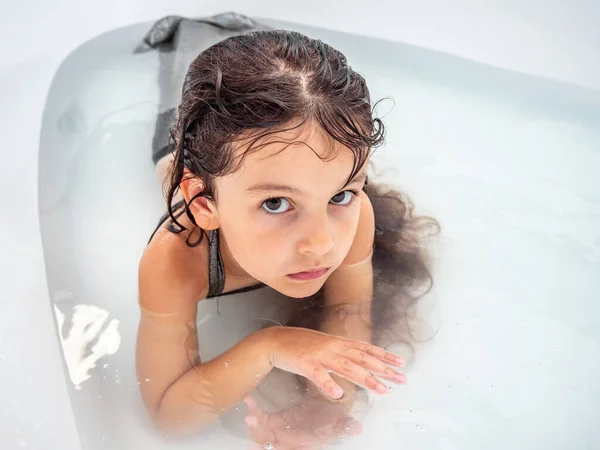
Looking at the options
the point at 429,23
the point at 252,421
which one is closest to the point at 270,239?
the point at 252,421

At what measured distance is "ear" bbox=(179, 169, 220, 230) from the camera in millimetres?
854

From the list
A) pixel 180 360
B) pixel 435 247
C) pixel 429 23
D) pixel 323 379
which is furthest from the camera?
pixel 429 23

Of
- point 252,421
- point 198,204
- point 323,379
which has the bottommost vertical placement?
point 252,421

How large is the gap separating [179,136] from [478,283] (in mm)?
550

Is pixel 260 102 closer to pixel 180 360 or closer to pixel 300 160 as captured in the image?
pixel 300 160

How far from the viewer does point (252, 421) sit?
0.93 meters

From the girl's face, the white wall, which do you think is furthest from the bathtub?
the girl's face

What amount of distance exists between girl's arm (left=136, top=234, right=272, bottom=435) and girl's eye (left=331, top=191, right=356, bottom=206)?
0.24 metres

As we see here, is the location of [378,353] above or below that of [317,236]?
below

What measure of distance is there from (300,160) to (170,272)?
0.97ft

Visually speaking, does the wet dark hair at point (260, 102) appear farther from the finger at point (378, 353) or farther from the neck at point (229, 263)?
the finger at point (378, 353)

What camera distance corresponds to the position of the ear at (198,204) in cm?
85

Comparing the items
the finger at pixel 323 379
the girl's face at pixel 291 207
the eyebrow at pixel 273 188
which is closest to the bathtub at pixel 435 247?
the finger at pixel 323 379

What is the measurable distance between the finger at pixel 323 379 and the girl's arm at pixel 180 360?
3.2 inches
